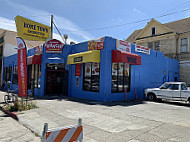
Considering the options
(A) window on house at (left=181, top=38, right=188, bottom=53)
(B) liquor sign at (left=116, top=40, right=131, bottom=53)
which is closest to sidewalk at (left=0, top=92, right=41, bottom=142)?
(B) liquor sign at (left=116, top=40, right=131, bottom=53)

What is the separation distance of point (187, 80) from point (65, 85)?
55.6ft

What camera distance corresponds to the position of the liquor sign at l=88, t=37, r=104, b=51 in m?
11.6

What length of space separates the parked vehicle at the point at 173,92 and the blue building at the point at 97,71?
4.94 ft

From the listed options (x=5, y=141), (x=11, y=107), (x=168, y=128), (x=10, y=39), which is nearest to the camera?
(x=5, y=141)

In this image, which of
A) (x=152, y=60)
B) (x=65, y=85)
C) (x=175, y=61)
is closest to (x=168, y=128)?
(x=65, y=85)

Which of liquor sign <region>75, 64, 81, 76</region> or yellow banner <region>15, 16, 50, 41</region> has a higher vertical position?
yellow banner <region>15, 16, 50, 41</region>

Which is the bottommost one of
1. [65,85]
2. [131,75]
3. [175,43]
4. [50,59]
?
[65,85]

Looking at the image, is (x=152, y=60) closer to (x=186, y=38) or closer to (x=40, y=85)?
(x=186, y=38)

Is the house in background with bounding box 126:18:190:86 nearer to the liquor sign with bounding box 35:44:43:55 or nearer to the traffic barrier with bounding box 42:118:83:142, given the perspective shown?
the liquor sign with bounding box 35:44:43:55

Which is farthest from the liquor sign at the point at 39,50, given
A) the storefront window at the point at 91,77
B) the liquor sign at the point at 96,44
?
the liquor sign at the point at 96,44

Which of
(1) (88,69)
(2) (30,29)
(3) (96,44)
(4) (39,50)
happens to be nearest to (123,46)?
(3) (96,44)

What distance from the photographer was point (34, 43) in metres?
26.6

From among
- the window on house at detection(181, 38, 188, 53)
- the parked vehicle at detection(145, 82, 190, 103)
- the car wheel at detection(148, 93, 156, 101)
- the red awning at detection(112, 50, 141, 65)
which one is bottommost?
the car wheel at detection(148, 93, 156, 101)

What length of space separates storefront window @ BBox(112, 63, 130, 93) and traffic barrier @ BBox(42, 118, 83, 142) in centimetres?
893
